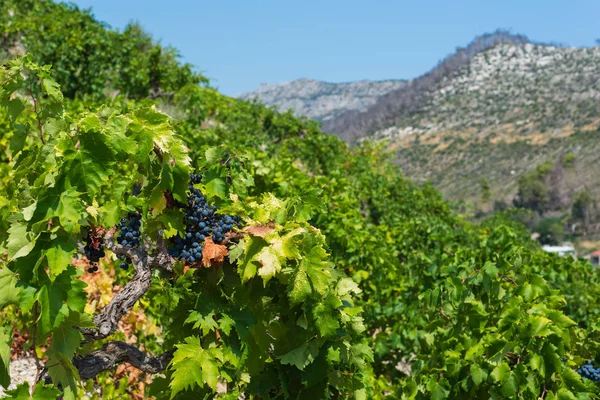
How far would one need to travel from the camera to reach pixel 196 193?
2.49 m

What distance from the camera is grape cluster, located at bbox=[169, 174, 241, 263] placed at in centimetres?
236

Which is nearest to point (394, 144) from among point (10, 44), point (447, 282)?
point (10, 44)

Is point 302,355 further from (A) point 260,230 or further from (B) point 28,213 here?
(B) point 28,213

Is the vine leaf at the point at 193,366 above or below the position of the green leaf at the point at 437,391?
above

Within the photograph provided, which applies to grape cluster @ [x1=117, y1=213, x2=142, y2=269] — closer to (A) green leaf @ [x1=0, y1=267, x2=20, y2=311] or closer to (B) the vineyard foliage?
(B) the vineyard foliage

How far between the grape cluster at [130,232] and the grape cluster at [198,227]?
6.3 inches

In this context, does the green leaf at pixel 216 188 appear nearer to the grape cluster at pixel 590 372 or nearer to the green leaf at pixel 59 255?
the green leaf at pixel 59 255

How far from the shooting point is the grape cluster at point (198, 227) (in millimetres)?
2355

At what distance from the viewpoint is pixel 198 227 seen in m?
2.41

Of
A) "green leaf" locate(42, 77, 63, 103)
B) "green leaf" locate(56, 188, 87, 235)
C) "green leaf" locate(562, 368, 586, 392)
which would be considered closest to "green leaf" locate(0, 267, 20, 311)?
"green leaf" locate(56, 188, 87, 235)

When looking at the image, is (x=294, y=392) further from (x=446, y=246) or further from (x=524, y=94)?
(x=524, y=94)

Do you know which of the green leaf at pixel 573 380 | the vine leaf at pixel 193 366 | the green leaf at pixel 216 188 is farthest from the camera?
the green leaf at pixel 573 380

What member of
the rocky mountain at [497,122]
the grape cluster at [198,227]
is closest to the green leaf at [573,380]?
the grape cluster at [198,227]

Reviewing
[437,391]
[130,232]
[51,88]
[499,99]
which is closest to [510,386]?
[437,391]
